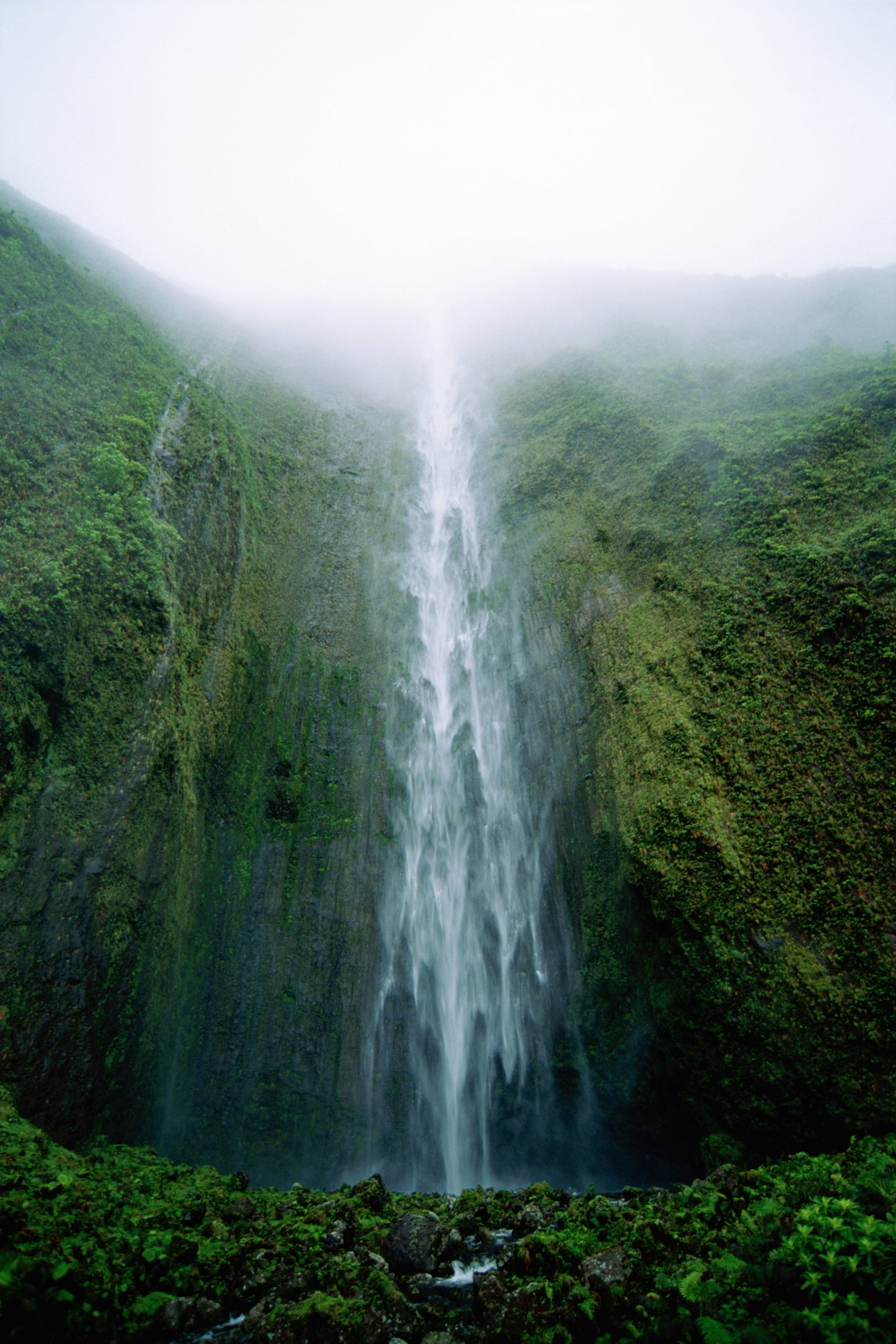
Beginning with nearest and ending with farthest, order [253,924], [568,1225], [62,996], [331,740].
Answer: [568,1225], [62,996], [253,924], [331,740]

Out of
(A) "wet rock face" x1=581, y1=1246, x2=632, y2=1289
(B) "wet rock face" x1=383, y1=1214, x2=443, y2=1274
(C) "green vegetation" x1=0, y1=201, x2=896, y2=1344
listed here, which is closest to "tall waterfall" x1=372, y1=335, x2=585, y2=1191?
(C) "green vegetation" x1=0, y1=201, x2=896, y2=1344

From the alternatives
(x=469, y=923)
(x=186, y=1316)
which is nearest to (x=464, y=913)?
(x=469, y=923)

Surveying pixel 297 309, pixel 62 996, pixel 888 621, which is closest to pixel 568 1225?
pixel 62 996

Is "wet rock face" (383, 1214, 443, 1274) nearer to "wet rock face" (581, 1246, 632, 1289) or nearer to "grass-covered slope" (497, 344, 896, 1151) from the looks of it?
"wet rock face" (581, 1246, 632, 1289)

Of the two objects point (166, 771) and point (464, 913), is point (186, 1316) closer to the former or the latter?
point (166, 771)

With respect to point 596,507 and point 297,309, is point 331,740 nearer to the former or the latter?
point 596,507

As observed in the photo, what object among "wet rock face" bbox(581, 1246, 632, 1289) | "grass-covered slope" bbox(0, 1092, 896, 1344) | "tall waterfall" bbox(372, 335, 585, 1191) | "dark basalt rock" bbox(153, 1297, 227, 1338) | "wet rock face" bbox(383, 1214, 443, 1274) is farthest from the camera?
"tall waterfall" bbox(372, 335, 585, 1191)
